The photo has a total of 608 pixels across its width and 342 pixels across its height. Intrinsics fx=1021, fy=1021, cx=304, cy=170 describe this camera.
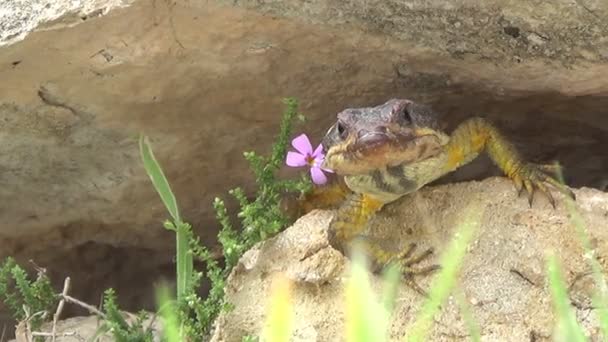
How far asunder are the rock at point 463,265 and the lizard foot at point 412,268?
0.07ft

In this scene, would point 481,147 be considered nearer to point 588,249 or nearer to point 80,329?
point 588,249

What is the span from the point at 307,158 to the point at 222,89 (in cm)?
38

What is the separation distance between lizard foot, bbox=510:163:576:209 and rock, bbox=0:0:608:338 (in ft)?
0.98

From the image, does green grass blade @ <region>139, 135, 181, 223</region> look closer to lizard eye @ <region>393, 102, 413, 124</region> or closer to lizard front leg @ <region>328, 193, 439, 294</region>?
lizard front leg @ <region>328, 193, 439, 294</region>

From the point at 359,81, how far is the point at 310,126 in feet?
1.23

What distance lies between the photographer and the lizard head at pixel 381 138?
9.75 ft

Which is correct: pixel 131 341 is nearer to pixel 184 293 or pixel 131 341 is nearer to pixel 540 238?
pixel 184 293

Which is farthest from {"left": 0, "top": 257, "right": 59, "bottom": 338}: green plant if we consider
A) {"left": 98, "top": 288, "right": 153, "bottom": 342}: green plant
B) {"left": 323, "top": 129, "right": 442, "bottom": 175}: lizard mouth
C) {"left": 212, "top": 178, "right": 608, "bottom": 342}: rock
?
{"left": 323, "top": 129, "right": 442, "bottom": 175}: lizard mouth

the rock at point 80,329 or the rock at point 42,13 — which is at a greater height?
the rock at point 42,13

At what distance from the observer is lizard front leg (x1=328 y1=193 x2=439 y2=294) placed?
301 cm

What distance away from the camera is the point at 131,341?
11.1ft

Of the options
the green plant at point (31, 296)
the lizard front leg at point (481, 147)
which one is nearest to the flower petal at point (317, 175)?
the lizard front leg at point (481, 147)

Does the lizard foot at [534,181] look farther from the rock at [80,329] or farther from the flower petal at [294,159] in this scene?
the rock at [80,329]

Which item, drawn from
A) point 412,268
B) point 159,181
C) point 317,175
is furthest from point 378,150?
point 159,181
